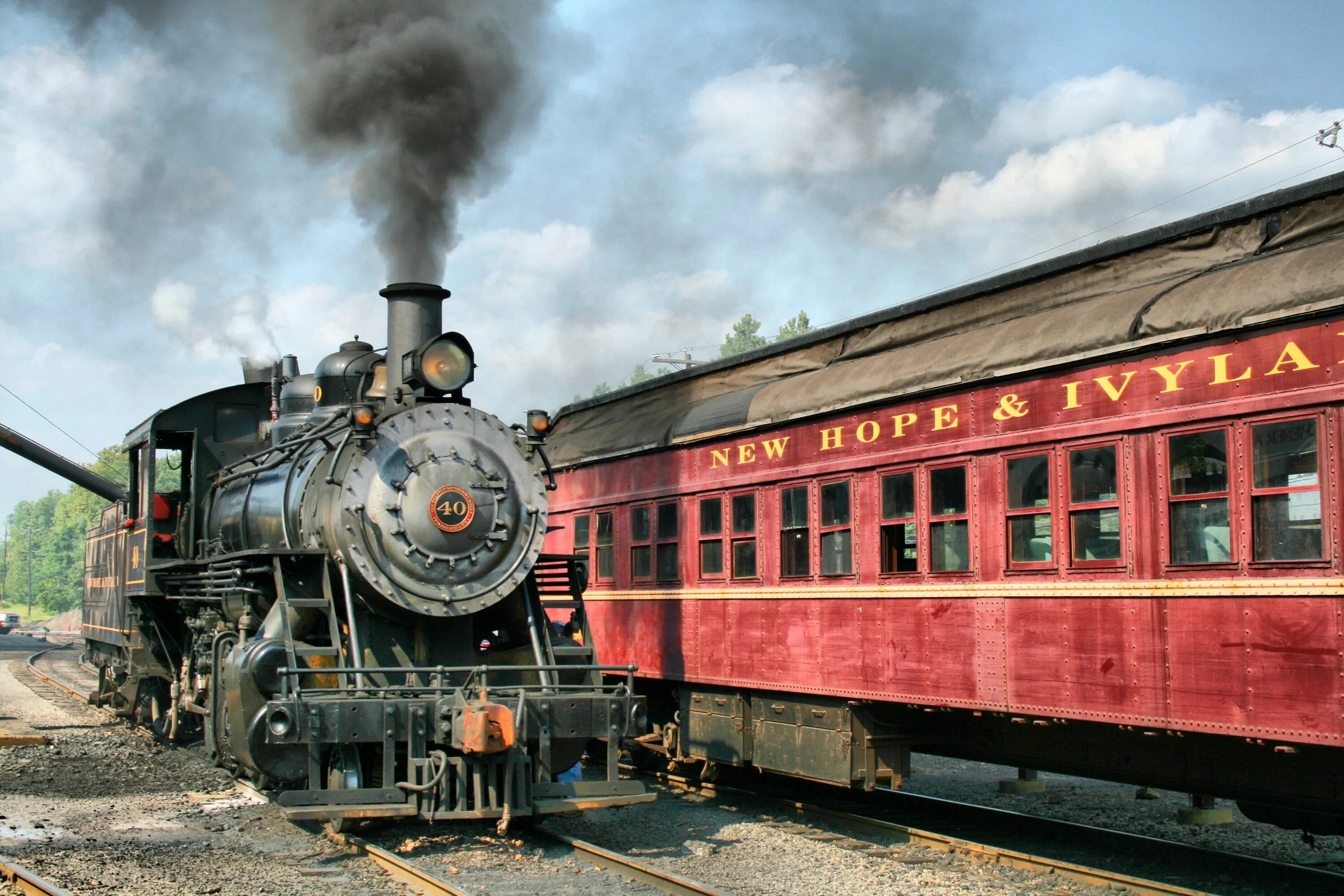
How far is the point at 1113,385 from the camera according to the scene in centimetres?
708

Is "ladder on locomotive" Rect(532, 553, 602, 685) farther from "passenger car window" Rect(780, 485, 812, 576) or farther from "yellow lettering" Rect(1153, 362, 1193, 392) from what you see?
"yellow lettering" Rect(1153, 362, 1193, 392)

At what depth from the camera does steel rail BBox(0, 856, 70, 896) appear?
684 centimetres

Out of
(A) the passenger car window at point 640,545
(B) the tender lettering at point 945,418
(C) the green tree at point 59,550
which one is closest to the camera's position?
(B) the tender lettering at point 945,418

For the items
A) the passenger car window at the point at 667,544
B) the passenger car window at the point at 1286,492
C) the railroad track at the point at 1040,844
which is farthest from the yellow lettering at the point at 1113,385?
the passenger car window at the point at 667,544

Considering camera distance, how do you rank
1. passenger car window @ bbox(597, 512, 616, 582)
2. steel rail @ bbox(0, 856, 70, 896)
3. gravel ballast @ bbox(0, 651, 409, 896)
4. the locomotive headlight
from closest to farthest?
steel rail @ bbox(0, 856, 70, 896) → gravel ballast @ bbox(0, 651, 409, 896) → the locomotive headlight → passenger car window @ bbox(597, 512, 616, 582)

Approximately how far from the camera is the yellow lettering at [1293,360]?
19.9ft

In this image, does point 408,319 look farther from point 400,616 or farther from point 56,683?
point 56,683

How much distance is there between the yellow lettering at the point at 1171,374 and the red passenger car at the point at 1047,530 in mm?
19

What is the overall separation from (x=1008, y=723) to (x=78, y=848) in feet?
20.5

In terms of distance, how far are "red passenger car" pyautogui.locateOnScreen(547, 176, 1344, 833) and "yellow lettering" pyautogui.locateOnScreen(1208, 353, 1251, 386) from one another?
0.02 m

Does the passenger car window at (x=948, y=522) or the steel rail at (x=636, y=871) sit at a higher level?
the passenger car window at (x=948, y=522)

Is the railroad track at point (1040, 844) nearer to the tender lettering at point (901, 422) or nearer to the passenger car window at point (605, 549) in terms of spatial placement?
the passenger car window at point (605, 549)

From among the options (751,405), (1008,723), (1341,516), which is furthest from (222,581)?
(1341,516)

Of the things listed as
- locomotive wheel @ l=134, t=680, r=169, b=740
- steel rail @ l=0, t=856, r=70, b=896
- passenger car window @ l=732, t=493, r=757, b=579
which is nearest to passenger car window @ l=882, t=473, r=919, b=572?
passenger car window @ l=732, t=493, r=757, b=579
